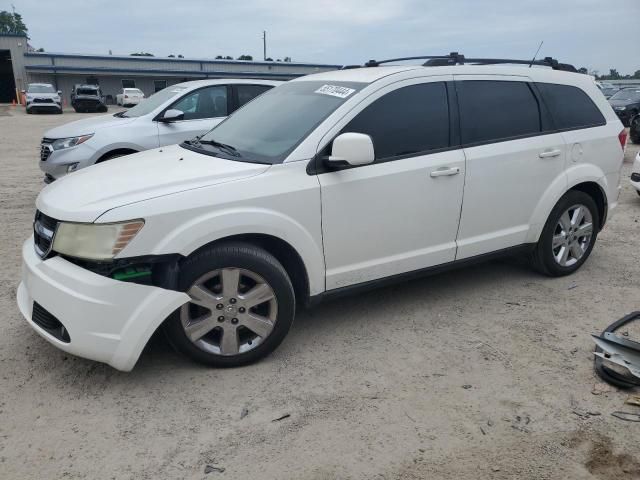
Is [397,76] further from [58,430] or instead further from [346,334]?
[58,430]

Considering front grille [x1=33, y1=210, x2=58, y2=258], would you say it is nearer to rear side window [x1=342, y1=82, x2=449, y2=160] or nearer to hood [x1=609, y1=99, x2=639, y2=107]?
rear side window [x1=342, y1=82, x2=449, y2=160]

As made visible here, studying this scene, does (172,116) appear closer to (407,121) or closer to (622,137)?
(407,121)

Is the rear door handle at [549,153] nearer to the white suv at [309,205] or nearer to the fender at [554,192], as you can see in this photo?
the white suv at [309,205]

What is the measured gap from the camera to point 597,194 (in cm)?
507

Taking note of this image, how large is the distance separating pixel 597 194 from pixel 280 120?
119 inches

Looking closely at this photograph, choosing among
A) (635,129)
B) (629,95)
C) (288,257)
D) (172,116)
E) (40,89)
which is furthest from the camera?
(40,89)

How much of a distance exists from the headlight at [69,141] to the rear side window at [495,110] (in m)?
5.16

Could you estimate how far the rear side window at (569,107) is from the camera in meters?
A: 4.69

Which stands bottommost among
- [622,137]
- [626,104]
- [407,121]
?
[626,104]

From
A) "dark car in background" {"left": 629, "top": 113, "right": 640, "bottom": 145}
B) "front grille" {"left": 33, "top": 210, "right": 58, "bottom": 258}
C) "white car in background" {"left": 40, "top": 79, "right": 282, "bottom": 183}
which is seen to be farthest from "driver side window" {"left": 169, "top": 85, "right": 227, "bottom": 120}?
"dark car in background" {"left": 629, "top": 113, "right": 640, "bottom": 145}

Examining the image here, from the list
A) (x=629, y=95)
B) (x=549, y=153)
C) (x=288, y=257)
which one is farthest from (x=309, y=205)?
(x=629, y=95)

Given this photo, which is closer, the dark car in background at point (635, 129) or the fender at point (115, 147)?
the fender at point (115, 147)

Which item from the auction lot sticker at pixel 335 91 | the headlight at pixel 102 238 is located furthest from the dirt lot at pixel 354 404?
the auction lot sticker at pixel 335 91

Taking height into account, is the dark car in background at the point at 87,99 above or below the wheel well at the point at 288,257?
below
